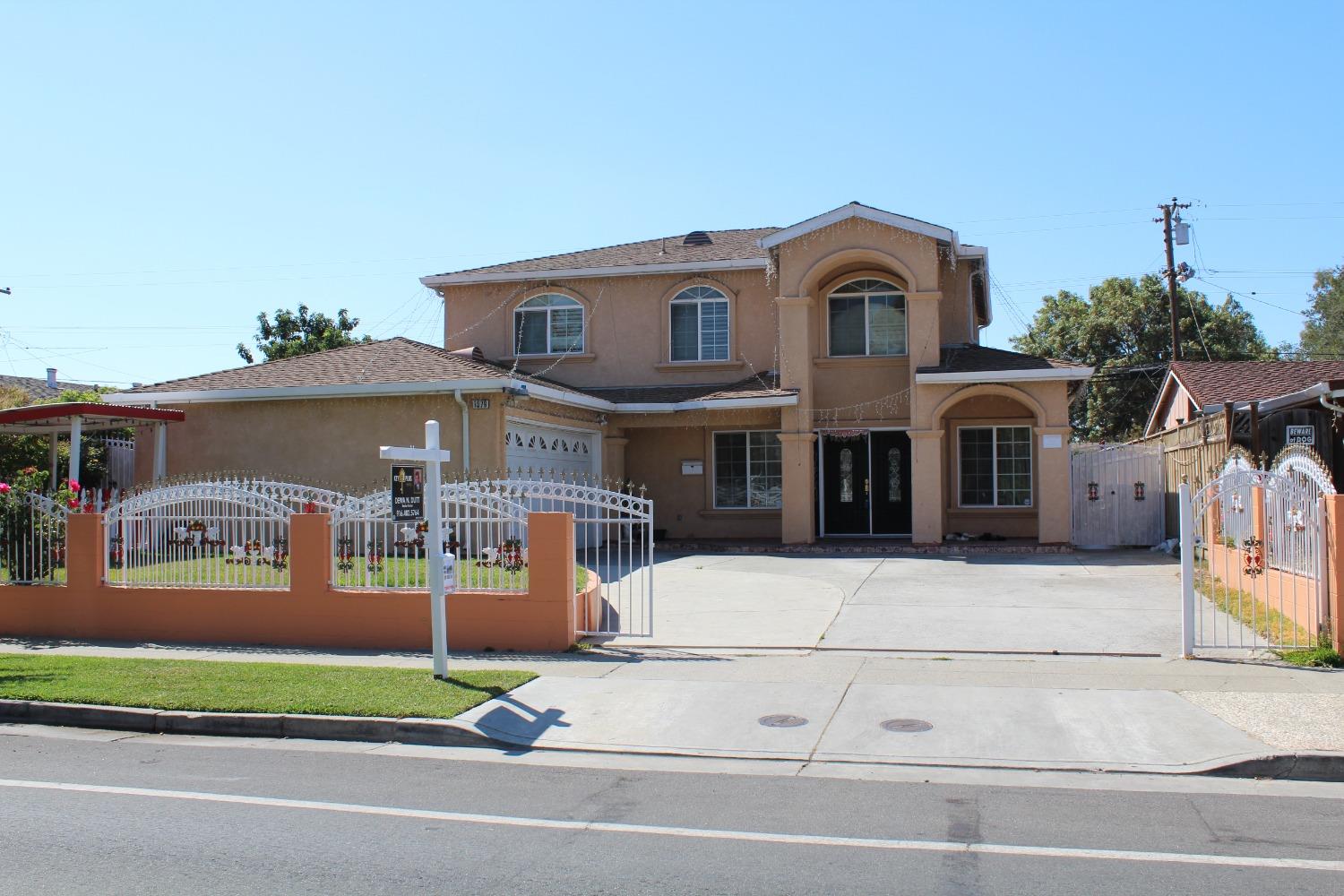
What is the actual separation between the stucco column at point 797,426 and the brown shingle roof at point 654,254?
2.28 meters

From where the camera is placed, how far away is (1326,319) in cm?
4675

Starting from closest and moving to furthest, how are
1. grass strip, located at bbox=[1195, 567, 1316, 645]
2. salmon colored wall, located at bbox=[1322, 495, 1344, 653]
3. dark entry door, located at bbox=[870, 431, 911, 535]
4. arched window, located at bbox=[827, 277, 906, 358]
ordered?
salmon colored wall, located at bbox=[1322, 495, 1344, 653], grass strip, located at bbox=[1195, 567, 1316, 645], arched window, located at bbox=[827, 277, 906, 358], dark entry door, located at bbox=[870, 431, 911, 535]

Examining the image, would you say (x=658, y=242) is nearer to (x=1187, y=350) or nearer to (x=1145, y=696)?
(x=1145, y=696)

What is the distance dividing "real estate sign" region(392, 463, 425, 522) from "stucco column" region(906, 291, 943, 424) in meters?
13.2

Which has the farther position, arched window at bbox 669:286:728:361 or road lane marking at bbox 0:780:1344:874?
arched window at bbox 669:286:728:361

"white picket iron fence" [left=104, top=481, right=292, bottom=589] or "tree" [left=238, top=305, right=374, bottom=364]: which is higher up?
"tree" [left=238, top=305, right=374, bottom=364]

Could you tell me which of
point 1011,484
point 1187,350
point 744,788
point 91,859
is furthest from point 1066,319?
point 91,859

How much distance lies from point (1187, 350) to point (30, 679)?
38783 mm

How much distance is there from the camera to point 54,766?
25.3ft

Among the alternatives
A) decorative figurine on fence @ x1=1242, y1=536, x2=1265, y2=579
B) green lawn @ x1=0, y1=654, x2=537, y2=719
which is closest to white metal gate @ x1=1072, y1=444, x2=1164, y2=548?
decorative figurine on fence @ x1=1242, y1=536, x2=1265, y2=579

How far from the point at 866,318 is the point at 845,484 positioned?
11.6 feet

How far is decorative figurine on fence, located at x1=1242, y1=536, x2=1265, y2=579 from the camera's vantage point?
12156mm

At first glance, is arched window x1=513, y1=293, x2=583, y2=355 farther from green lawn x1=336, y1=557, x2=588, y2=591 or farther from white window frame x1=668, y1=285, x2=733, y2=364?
green lawn x1=336, y1=557, x2=588, y2=591

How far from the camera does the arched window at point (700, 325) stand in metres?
24.2
